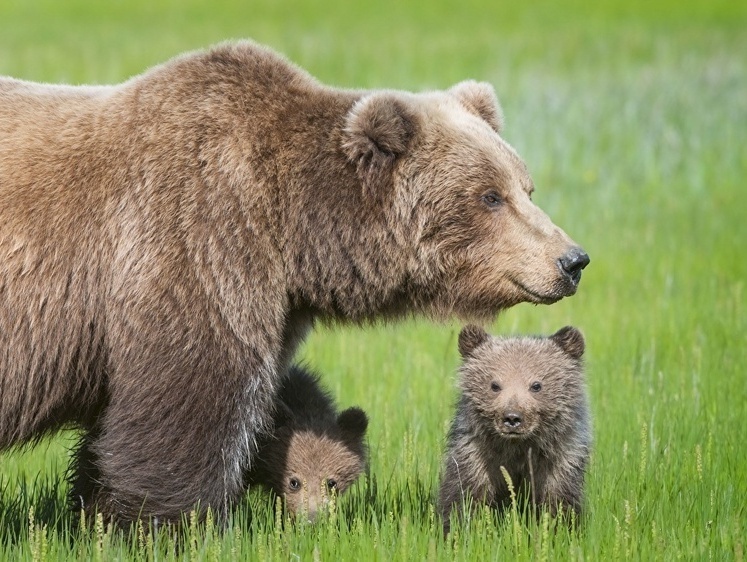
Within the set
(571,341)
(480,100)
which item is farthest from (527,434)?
(480,100)

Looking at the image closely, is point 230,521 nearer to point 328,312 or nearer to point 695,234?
point 328,312

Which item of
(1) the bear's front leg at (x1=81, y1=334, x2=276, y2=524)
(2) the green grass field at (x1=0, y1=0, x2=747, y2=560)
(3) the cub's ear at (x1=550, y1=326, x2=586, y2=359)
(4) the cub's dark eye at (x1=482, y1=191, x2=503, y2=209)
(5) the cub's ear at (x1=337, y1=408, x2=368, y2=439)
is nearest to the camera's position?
(1) the bear's front leg at (x1=81, y1=334, x2=276, y2=524)

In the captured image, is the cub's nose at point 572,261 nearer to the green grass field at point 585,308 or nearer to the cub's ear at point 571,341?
the cub's ear at point 571,341

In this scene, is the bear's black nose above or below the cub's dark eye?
below

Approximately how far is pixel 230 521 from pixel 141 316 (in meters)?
1.08

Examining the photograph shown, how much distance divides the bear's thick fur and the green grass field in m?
0.45

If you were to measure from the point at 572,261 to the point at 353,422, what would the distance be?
5.77 ft

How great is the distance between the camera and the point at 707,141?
1912cm

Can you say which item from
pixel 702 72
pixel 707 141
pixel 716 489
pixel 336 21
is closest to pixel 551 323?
pixel 716 489

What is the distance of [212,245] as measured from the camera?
571 cm

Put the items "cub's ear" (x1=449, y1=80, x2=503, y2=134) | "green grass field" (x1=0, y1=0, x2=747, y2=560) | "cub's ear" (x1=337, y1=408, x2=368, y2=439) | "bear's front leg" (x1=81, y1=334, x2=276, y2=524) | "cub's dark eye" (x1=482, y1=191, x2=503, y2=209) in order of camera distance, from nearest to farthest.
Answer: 1. "bear's front leg" (x1=81, y1=334, x2=276, y2=524)
2. "green grass field" (x1=0, y1=0, x2=747, y2=560)
3. "cub's dark eye" (x1=482, y1=191, x2=503, y2=209)
4. "cub's ear" (x1=449, y1=80, x2=503, y2=134)
5. "cub's ear" (x1=337, y1=408, x2=368, y2=439)

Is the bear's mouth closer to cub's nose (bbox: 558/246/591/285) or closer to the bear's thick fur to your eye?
the bear's thick fur

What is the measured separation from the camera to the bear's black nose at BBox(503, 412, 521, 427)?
585 cm

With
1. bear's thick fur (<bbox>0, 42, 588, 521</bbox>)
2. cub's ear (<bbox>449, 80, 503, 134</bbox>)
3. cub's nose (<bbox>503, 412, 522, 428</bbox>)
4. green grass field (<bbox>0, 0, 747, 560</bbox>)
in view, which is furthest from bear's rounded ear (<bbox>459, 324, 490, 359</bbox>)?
cub's ear (<bbox>449, 80, 503, 134</bbox>)
